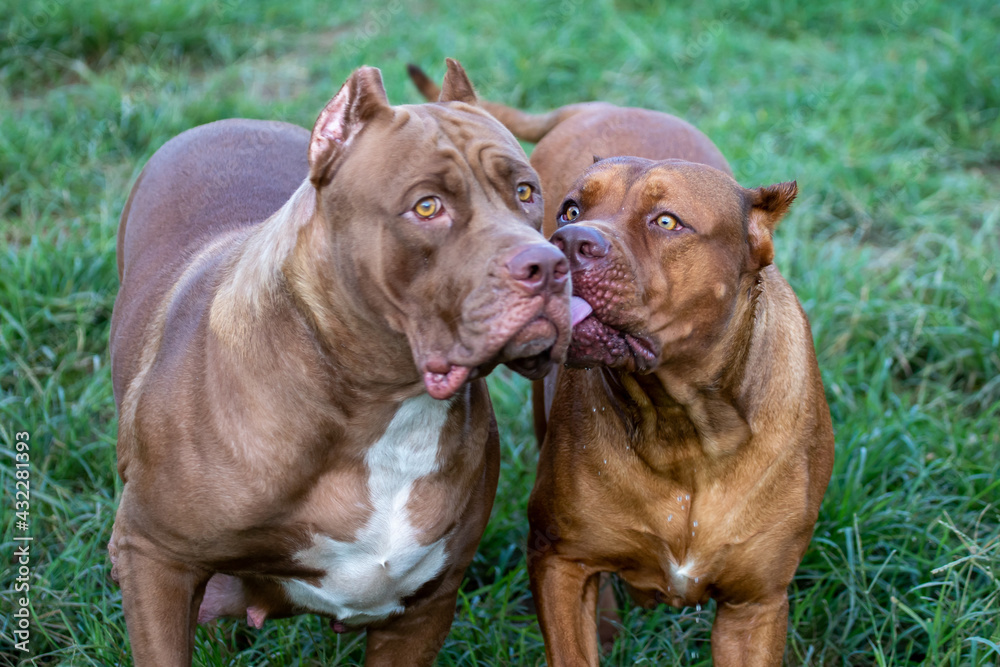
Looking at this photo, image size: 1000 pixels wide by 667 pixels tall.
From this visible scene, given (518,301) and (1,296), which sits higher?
(518,301)

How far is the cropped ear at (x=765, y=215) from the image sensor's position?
130 inches

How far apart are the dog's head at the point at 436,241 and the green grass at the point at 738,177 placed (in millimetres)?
1426

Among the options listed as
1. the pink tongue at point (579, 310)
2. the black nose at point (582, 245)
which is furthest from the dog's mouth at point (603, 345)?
the black nose at point (582, 245)

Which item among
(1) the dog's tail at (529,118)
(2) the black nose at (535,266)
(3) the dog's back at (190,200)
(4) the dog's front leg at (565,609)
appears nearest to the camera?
(2) the black nose at (535,266)

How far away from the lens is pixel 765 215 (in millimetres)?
3365

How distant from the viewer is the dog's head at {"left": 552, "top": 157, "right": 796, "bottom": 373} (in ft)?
9.91

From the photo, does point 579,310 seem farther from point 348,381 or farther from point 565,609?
point 565,609

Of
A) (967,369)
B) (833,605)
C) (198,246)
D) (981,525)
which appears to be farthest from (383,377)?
(967,369)

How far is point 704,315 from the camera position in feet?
10.3

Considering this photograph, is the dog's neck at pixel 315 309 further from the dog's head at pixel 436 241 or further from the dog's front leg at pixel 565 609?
the dog's front leg at pixel 565 609

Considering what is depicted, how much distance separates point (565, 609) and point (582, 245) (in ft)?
3.78

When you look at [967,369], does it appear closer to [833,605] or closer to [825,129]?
[833,605]

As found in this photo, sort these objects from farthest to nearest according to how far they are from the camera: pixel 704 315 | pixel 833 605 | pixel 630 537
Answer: pixel 833 605, pixel 630 537, pixel 704 315

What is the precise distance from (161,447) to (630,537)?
1.38 metres
